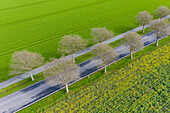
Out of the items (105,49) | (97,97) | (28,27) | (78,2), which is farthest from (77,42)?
(78,2)

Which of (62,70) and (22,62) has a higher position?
(22,62)

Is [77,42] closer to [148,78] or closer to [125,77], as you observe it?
[125,77]

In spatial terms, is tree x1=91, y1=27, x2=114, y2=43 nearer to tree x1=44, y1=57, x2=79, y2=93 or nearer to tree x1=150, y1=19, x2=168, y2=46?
tree x1=150, y1=19, x2=168, y2=46

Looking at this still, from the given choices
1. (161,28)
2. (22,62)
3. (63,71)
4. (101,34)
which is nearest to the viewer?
(63,71)

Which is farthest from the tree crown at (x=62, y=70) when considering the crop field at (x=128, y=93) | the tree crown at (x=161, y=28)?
the tree crown at (x=161, y=28)

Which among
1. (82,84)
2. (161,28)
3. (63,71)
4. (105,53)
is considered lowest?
(82,84)

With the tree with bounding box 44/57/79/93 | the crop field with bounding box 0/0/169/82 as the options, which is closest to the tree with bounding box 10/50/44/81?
the tree with bounding box 44/57/79/93

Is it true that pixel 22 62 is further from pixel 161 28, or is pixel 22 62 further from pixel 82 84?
pixel 161 28

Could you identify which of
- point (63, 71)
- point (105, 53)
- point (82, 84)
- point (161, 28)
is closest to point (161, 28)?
point (161, 28)
